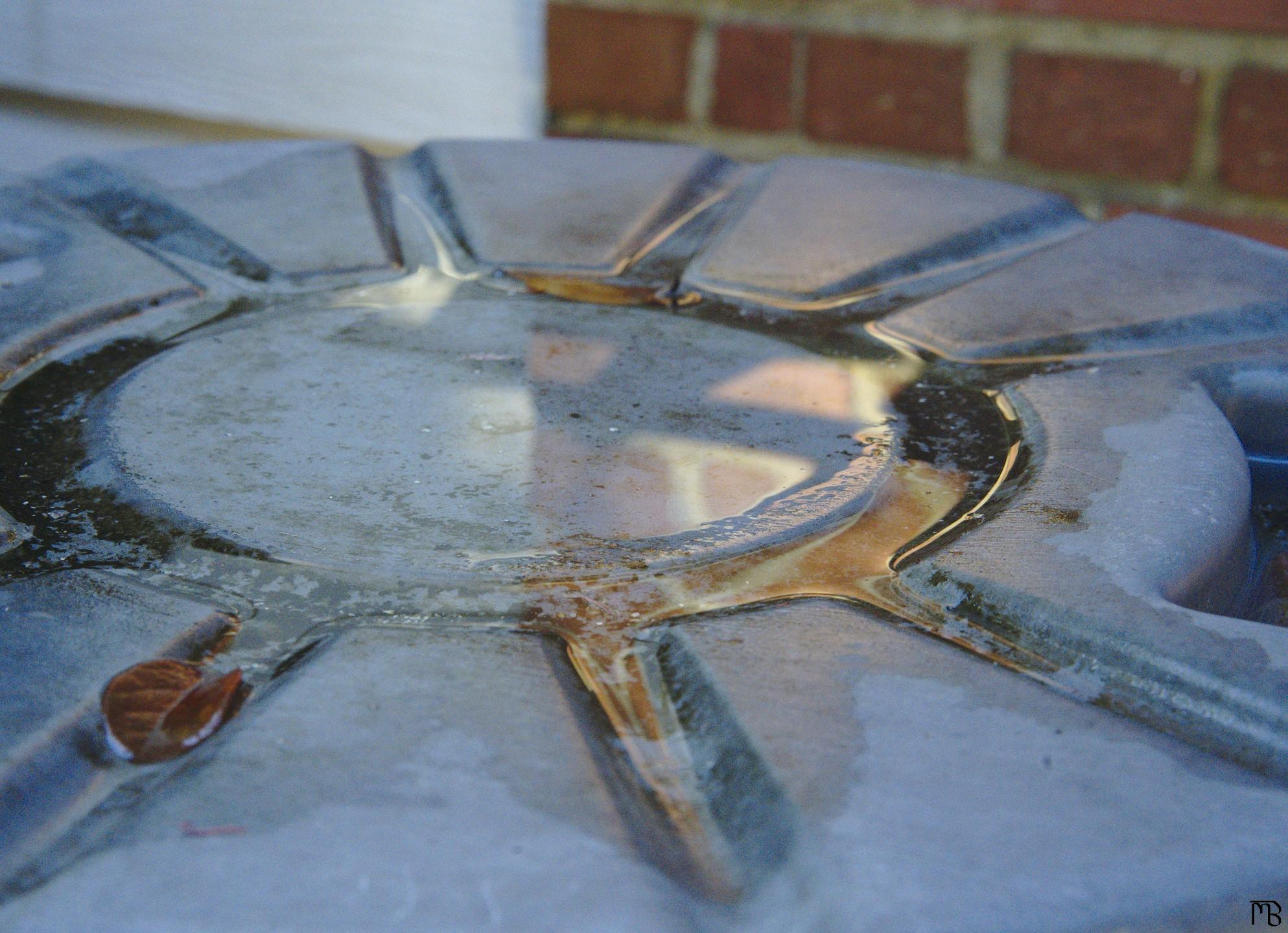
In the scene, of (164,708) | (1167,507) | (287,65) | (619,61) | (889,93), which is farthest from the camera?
(287,65)

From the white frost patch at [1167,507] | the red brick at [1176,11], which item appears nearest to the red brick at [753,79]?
the red brick at [1176,11]

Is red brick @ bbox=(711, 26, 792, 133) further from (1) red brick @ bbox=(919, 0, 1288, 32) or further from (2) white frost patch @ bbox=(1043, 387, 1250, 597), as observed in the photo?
(2) white frost patch @ bbox=(1043, 387, 1250, 597)

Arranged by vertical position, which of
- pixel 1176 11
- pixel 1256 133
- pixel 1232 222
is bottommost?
pixel 1232 222

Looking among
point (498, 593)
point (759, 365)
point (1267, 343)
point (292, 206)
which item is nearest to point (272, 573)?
point (498, 593)

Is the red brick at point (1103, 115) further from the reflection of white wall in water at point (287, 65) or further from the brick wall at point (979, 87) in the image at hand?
the reflection of white wall in water at point (287, 65)

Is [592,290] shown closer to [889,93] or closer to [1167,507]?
[1167,507]

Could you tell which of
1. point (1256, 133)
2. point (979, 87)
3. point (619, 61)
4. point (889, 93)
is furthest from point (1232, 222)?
point (619, 61)

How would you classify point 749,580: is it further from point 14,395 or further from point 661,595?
point 14,395
